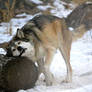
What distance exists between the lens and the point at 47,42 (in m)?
4.90

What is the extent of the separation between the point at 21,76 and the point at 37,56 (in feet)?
3.18

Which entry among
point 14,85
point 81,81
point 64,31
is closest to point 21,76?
point 14,85

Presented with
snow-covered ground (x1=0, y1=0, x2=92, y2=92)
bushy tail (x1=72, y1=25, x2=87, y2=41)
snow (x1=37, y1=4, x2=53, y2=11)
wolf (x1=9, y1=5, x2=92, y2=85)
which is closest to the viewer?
snow-covered ground (x1=0, y1=0, x2=92, y2=92)

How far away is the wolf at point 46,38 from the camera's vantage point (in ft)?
15.8

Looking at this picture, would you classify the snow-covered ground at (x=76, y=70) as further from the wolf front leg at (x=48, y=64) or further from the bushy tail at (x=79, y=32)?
the bushy tail at (x=79, y=32)

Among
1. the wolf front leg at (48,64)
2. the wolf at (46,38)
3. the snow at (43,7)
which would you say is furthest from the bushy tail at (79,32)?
the snow at (43,7)

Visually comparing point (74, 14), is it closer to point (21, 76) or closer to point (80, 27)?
point (80, 27)

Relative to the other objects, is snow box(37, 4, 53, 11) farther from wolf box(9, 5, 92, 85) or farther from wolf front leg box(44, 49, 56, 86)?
wolf front leg box(44, 49, 56, 86)

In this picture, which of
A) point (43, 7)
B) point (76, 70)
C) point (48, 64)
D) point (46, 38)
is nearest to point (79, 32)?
point (76, 70)

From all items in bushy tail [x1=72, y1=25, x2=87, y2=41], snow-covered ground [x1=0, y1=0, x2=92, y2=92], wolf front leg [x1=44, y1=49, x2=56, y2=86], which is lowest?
snow-covered ground [x1=0, y1=0, x2=92, y2=92]

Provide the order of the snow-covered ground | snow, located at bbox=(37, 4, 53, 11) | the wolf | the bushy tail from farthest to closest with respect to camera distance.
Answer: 1. snow, located at bbox=(37, 4, 53, 11)
2. the bushy tail
3. the wolf
4. the snow-covered ground

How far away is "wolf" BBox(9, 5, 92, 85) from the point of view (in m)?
4.80

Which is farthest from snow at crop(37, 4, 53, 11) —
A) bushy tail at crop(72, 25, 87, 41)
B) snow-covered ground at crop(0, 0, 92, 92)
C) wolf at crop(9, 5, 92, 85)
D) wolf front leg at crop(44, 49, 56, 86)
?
wolf front leg at crop(44, 49, 56, 86)

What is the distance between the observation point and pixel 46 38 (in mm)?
4902
